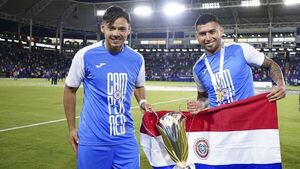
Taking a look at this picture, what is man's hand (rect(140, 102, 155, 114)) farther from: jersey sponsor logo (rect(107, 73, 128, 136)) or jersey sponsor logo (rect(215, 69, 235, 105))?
jersey sponsor logo (rect(215, 69, 235, 105))

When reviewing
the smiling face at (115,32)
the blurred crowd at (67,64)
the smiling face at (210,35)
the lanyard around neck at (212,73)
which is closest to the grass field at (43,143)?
the lanyard around neck at (212,73)

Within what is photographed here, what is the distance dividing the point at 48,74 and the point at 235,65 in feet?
151

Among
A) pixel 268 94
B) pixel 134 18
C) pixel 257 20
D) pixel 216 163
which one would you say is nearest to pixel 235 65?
pixel 268 94

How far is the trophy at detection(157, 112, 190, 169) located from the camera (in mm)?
3289

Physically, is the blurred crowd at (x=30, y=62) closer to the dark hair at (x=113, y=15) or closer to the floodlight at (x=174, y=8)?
the floodlight at (x=174, y=8)

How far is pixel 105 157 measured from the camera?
128 inches

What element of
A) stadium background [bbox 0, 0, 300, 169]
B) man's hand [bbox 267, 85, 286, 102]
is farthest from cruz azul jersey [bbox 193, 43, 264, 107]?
stadium background [bbox 0, 0, 300, 169]

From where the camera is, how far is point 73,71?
130 inches

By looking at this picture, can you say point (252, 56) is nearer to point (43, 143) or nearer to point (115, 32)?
point (115, 32)

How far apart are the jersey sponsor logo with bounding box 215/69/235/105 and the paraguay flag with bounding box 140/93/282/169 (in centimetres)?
31

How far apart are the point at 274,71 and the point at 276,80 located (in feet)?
0.59

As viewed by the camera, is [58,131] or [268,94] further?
[58,131]

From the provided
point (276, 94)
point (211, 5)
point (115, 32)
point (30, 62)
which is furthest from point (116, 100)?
point (30, 62)

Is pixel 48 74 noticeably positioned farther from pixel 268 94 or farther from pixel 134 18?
pixel 268 94
